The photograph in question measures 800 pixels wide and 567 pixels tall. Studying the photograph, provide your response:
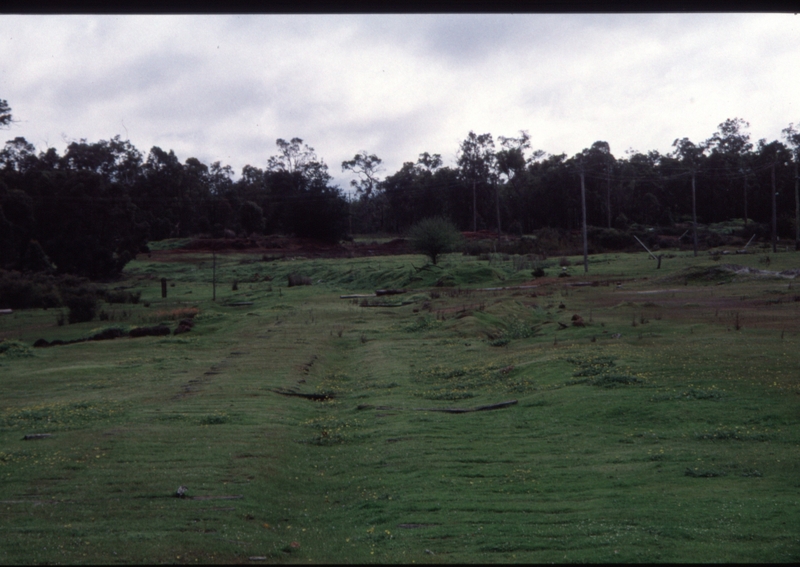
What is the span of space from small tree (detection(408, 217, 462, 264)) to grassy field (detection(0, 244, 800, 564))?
2895 cm

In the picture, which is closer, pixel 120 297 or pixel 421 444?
pixel 421 444

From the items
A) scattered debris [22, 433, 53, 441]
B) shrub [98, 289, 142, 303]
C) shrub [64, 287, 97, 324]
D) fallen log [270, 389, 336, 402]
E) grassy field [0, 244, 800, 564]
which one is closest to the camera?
grassy field [0, 244, 800, 564]

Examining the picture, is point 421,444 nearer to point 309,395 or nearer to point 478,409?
point 478,409

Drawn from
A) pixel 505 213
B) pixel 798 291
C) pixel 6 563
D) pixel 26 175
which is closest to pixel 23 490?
pixel 6 563

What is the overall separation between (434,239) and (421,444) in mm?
45093

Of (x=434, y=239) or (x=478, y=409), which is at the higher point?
(x=434, y=239)

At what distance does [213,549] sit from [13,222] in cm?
6504

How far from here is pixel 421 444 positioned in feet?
37.8

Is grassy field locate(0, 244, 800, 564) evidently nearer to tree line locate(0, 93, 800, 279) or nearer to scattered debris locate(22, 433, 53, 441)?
scattered debris locate(22, 433, 53, 441)

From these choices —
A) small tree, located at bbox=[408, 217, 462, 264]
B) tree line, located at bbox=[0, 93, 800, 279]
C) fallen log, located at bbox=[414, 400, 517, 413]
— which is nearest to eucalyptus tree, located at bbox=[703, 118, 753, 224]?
tree line, located at bbox=[0, 93, 800, 279]

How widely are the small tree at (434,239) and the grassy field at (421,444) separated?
28.9m

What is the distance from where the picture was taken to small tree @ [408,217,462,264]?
56.3 m

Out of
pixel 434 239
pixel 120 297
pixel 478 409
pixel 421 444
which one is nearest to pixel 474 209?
pixel 434 239

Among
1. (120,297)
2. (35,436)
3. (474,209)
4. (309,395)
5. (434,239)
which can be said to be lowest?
(309,395)
